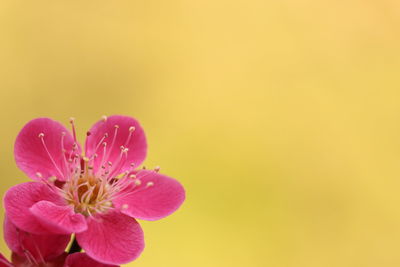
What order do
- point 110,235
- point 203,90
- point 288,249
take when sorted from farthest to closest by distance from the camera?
1. point 203,90
2. point 288,249
3. point 110,235

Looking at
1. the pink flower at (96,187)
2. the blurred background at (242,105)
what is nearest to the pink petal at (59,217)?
the pink flower at (96,187)

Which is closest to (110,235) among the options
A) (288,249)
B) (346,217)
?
(288,249)

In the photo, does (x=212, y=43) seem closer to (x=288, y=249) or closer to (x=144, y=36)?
(x=144, y=36)

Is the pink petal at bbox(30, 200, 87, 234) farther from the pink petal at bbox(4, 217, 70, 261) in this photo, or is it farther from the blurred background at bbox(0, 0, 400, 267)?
the blurred background at bbox(0, 0, 400, 267)

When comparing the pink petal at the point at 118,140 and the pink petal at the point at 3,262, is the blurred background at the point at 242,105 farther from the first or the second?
the pink petal at the point at 3,262

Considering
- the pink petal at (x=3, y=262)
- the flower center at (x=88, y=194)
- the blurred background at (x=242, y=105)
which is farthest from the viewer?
the blurred background at (x=242, y=105)
